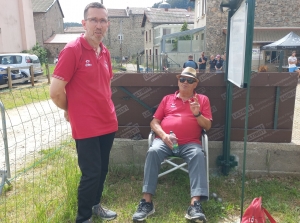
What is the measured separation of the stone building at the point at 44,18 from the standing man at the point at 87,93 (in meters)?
41.0

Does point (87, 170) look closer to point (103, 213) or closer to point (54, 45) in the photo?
point (103, 213)

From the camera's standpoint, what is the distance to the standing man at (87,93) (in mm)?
2289

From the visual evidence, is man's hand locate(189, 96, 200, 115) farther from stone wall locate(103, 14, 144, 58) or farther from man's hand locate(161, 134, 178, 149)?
stone wall locate(103, 14, 144, 58)

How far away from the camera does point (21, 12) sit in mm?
26422

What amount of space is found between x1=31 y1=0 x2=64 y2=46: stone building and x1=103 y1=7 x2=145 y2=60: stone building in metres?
9.75

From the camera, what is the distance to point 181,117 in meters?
3.32

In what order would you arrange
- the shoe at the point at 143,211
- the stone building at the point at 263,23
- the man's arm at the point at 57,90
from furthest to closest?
1. the stone building at the point at 263,23
2. the shoe at the point at 143,211
3. the man's arm at the point at 57,90

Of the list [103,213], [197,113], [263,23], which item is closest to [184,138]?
[197,113]

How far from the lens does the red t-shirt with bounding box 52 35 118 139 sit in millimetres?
2271

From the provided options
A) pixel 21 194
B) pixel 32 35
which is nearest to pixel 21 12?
pixel 32 35

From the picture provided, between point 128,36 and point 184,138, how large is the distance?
166ft

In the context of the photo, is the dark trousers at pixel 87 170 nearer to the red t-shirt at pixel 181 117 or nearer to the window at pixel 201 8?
the red t-shirt at pixel 181 117

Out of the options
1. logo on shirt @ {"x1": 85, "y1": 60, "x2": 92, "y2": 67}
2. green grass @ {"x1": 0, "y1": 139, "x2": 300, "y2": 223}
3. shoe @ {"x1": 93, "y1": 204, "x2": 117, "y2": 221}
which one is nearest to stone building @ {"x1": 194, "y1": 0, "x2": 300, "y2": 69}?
green grass @ {"x1": 0, "y1": 139, "x2": 300, "y2": 223}

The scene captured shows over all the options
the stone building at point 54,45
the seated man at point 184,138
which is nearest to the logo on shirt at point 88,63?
the seated man at point 184,138
